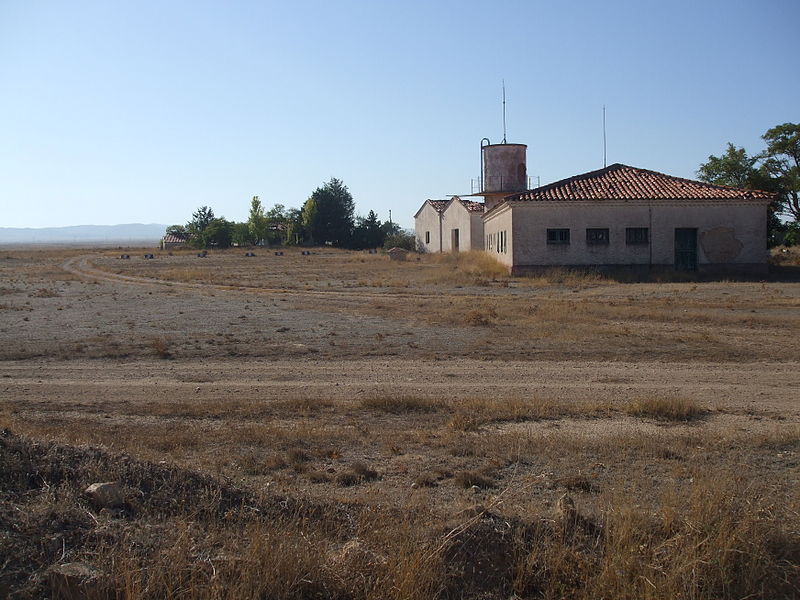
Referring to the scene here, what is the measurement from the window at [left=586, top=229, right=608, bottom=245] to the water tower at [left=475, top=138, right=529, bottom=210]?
12.7 metres

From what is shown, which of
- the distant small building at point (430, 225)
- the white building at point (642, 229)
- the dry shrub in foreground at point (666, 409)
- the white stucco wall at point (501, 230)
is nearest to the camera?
the dry shrub in foreground at point (666, 409)

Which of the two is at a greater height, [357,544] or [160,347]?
[160,347]

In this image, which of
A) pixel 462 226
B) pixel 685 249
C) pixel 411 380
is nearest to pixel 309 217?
pixel 462 226

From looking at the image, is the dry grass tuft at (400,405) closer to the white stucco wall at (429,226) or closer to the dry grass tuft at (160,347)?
the dry grass tuft at (160,347)

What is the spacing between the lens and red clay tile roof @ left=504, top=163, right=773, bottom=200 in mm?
34000

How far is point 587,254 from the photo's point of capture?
113 feet

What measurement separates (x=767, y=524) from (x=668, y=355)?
8.93 meters

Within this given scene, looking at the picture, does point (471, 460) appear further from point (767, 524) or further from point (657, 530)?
point (767, 524)

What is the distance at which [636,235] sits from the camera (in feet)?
112

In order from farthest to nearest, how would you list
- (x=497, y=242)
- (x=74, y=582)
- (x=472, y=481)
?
(x=497, y=242), (x=472, y=481), (x=74, y=582)

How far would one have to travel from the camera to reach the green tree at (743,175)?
136 ft

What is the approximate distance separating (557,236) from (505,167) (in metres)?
13.3

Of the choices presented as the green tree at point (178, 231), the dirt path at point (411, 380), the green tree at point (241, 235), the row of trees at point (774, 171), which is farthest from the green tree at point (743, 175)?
the green tree at point (178, 231)

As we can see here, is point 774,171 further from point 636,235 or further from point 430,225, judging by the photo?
point 430,225
